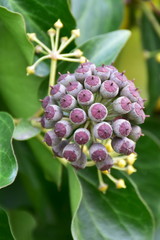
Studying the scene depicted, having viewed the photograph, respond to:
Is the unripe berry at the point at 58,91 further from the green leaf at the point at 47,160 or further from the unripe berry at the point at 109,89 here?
the green leaf at the point at 47,160

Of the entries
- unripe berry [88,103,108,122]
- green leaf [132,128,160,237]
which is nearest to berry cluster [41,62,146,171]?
unripe berry [88,103,108,122]

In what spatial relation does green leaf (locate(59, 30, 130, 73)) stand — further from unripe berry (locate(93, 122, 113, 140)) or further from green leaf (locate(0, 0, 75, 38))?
unripe berry (locate(93, 122, 113, 140))

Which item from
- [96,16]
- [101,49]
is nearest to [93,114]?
[101,49]

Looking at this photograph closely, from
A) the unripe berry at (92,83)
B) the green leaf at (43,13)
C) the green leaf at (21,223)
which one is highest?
the green leaf at (43,13)

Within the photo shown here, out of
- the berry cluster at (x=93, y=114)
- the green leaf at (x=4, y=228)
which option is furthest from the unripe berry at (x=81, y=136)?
the green leaf at (x=4, y=228)

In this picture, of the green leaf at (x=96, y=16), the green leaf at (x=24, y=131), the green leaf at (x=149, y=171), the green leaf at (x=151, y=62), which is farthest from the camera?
the green leaf at (x=151, y=62)

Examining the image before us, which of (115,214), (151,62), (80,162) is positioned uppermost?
Result: (80,162)

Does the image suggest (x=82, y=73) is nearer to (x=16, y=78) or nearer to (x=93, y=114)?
(x=93, y=114)

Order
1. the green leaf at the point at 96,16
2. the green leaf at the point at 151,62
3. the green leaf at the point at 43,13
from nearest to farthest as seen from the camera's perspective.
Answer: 1. the green leaf at the point at 43,13
2. the green leaf at the point at 96,16
3. the green leaf at the point at 151,62

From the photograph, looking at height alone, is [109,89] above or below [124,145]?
above
